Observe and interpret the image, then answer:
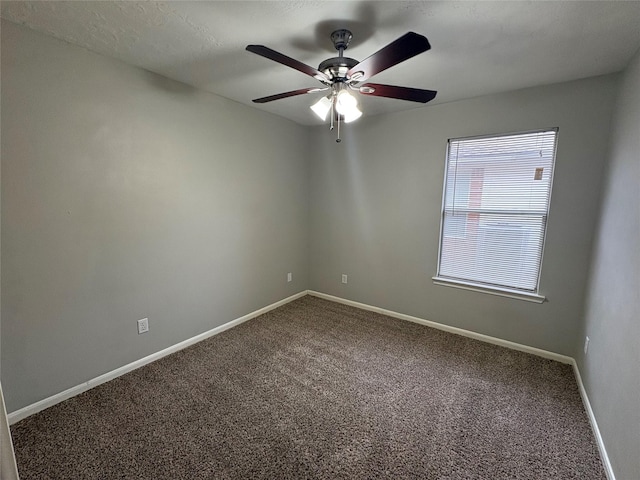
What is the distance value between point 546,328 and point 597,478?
52.3 inches

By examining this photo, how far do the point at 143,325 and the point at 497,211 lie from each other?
3416 mm

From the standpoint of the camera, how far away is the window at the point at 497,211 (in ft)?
8.36

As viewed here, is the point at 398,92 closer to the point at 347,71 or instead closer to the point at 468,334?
the point at 347,71

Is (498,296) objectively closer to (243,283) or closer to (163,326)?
(243,283)

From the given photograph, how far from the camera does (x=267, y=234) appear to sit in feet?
11.5

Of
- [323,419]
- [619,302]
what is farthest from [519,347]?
[323,419]

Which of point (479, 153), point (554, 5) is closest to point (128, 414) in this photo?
point (554, 5)

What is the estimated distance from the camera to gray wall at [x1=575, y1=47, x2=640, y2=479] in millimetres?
1393

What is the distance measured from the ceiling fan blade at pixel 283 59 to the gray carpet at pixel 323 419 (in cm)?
214

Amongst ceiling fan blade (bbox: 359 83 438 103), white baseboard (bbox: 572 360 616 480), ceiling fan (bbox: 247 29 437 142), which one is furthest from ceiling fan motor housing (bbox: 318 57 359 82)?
white baseboard (bbox: 572 360 616 480)

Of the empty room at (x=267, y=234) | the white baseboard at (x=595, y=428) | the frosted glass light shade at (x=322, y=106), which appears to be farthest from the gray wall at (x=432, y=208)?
the frosted glass light shade at (x=322, y=106)

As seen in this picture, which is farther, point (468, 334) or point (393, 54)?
point (468, 334)

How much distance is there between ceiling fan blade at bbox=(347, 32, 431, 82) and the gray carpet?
6.88 ft

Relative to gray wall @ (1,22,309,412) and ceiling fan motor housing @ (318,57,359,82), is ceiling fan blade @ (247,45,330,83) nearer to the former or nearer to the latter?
ceiling fan motor housing @ (318,57,359,82)
